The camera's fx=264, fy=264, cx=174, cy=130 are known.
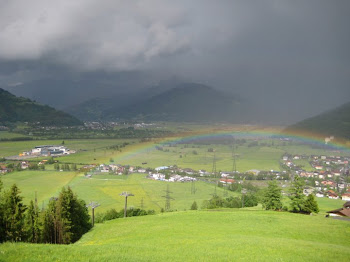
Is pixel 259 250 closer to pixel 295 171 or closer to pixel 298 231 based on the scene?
pixel 298 231

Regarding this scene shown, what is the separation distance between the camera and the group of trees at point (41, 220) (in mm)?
24078

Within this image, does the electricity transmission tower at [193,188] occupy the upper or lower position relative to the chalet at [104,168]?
lower

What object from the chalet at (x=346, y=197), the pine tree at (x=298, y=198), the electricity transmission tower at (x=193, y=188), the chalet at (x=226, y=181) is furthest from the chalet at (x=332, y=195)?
the pine tree at (x=298, y=198)

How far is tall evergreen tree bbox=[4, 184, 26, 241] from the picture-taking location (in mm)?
23766

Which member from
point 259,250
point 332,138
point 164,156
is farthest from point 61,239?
point 332,138

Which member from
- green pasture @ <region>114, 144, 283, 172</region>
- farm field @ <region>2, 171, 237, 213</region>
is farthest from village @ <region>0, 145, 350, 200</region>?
green pasture @ <region>114, 144, 283, 172</region>

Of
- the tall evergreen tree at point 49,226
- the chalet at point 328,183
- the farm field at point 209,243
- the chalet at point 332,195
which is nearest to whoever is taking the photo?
the farm field at point 209,243

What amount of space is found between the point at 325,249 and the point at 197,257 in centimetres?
812

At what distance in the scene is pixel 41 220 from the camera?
88.9 ft

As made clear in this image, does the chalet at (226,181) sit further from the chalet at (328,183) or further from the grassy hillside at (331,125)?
the grassy hillside at (331,125)

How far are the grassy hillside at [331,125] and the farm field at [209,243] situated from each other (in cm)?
11965

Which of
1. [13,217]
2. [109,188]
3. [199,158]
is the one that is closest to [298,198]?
[13,217]

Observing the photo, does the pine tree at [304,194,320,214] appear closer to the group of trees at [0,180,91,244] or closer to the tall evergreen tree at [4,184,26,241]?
the group of trees at [0,180,91,244]

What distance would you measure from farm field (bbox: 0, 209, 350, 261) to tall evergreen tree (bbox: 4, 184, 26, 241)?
6.23 m
